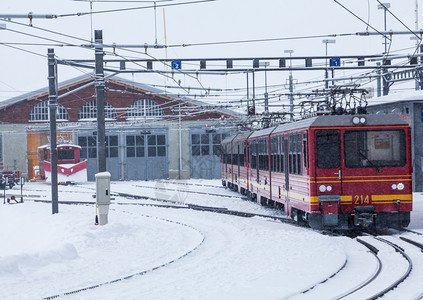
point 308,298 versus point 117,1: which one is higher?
point 117,1

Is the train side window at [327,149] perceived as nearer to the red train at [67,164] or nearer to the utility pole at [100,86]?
the utility pole at [100,86]

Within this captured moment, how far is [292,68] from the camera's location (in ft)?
73.8

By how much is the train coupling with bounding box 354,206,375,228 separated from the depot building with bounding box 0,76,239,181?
3410 cm

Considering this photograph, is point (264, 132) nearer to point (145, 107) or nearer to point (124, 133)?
point (145, 107)

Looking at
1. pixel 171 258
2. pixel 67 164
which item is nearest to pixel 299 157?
pixel 171 258

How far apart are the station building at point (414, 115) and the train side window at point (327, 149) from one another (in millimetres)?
12921

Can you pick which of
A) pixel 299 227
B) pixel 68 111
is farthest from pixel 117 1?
pixel 68 111

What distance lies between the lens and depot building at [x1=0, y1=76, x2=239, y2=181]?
4944 cm

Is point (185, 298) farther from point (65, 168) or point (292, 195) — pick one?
point (65, 168)

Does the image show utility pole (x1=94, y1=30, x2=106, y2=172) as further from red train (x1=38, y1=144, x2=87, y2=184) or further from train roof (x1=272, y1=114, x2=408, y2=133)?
red train (x1=38, y1=144, x2=87, y2=184)

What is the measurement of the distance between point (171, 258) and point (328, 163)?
15.3 feet

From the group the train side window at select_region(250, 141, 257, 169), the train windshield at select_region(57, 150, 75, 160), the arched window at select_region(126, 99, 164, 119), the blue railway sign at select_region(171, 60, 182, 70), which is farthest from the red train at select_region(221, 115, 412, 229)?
the arched window at select_region(126, 99, 164, 119)

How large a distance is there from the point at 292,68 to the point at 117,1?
23.8ft

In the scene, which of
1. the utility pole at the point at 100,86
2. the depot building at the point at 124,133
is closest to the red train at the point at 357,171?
the utility pole at the point at 100,86
